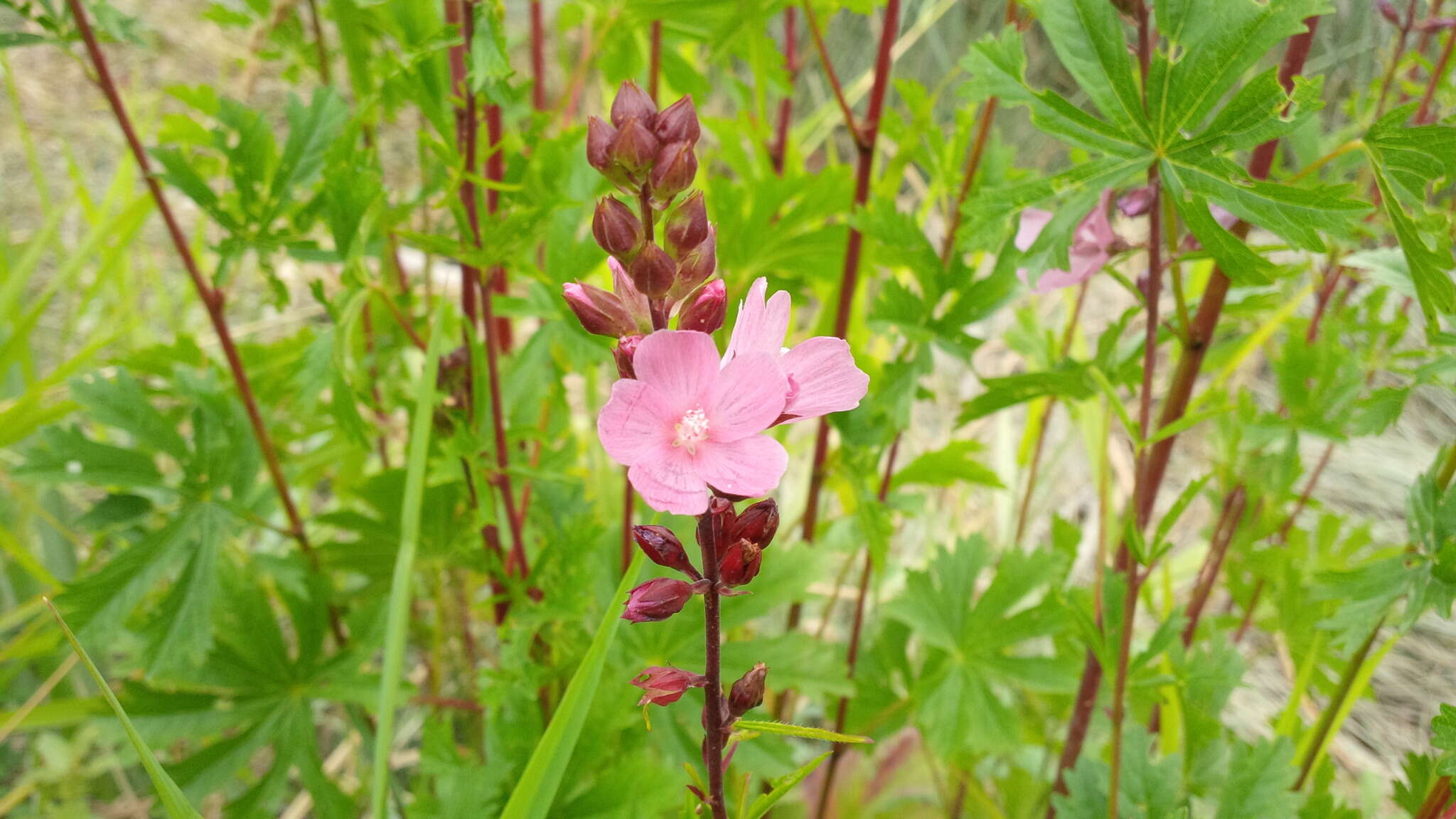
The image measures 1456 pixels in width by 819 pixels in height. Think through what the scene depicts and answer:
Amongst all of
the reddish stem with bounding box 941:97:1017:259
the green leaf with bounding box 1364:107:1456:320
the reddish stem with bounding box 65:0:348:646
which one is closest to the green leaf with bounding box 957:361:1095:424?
the reddish stem with bounding box 941:97:1017:259

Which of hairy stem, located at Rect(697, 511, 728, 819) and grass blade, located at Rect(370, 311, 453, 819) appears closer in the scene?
hairy stem, located at Rect(697, 511, 728, 819)

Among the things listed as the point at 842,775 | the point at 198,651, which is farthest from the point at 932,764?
the point at 198,651

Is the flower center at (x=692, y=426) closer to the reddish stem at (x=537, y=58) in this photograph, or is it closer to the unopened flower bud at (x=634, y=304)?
the unopened flower bud at (x=634, y=304)

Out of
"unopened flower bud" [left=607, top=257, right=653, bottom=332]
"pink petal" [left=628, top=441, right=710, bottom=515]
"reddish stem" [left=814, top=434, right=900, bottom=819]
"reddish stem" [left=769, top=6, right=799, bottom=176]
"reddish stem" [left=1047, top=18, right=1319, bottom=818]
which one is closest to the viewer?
"pink petal" [left=628, top=441, right=710, bottom=515]

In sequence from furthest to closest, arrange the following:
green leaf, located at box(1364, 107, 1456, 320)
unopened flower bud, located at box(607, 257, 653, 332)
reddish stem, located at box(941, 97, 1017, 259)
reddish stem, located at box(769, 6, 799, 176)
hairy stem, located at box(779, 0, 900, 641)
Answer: reddish stem, located at box(769, 6, 799, 176) < reddish stem, located at box(941, 97, 1017, 259) < hairy stem, located at box(779, 0, 900, 641) < green leaf, located at box(1364, 107, 1456, 320) < unopened flower bud, located at box(607, 257, 653, 332)

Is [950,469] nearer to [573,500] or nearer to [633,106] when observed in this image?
[573,500]

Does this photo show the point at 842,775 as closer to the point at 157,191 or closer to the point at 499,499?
the point at 499,499

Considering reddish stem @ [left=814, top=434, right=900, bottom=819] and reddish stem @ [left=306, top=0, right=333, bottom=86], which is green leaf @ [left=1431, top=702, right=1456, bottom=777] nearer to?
reddish stem @ [left=814, top=434, right=900, bottom=819]
